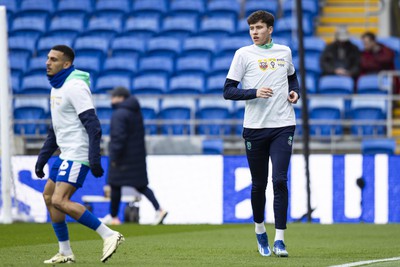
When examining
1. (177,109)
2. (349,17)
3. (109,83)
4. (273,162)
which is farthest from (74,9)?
(273,162)

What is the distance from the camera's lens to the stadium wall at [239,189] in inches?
638

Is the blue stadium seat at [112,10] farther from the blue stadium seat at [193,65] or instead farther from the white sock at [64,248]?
the white sock at [64,248]

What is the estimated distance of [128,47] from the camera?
22297 millimetres

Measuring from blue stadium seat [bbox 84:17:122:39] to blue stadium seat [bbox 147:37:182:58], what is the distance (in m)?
1.31

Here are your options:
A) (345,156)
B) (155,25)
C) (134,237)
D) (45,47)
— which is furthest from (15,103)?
(134,237)

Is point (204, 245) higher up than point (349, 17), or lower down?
lower down

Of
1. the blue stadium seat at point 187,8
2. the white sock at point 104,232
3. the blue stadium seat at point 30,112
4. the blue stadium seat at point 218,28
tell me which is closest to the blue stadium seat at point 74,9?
the blue stadium seat at point 187,8

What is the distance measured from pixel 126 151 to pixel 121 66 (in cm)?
616

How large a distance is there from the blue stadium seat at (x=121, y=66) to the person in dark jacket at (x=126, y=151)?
5880mm

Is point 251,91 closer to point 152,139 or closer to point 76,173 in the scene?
point 76,173

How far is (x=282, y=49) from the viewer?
9.30 meters

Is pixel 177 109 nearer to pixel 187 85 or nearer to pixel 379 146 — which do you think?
pixel 187 85

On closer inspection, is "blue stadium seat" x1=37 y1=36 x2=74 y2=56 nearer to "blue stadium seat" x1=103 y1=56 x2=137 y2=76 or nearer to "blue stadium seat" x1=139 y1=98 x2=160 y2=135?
"blue stadium seat" x1=103 y1=56 x2=137 y2=76

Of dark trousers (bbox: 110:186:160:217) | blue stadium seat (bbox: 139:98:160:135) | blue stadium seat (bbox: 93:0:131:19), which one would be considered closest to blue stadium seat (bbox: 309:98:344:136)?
blue stadium seat (bbox: 139:98:160:135)
